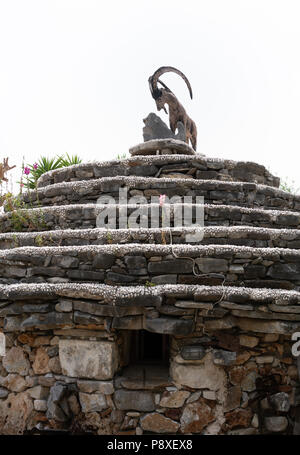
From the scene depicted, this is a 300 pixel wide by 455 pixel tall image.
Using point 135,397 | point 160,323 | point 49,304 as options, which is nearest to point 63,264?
point 49,304

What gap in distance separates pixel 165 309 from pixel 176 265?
0.44 m

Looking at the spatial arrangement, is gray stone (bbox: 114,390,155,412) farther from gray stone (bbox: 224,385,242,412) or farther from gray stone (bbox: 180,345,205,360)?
gray stone (bbox: 224,385,242,412)

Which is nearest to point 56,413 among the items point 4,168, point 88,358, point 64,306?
point 88,358

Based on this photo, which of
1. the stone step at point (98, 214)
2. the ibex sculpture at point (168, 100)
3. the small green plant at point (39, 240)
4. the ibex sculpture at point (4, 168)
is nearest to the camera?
the small green plant at point (39, 240)

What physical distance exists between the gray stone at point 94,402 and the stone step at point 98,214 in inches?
76.1

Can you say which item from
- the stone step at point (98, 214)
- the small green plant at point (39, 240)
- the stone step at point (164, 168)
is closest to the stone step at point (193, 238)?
the small green plant at point (39, 240)

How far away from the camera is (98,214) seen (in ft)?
13.5

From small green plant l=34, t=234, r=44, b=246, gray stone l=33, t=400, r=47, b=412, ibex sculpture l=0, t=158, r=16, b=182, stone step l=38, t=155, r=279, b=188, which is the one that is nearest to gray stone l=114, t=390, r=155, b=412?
gray stone l=33, t=400, r=47, b=412

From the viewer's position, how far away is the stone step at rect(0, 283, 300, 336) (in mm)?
2703

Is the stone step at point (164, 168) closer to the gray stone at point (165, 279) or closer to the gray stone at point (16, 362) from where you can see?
the gray stone at point (165, 279)

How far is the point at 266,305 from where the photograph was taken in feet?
8.99

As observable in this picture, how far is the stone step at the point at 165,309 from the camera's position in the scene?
2.70m
